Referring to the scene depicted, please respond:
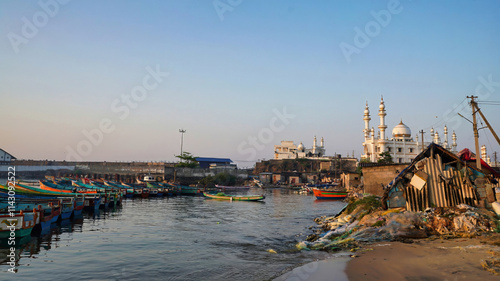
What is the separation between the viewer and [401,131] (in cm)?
6875

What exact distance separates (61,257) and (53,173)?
280 feet

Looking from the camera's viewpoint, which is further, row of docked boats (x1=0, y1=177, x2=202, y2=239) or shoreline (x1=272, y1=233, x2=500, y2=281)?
row of docked boats (x1=0, y1=177, x2=202, y2=239)

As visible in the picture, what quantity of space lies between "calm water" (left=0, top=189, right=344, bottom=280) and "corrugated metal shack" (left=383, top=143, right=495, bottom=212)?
578 cm

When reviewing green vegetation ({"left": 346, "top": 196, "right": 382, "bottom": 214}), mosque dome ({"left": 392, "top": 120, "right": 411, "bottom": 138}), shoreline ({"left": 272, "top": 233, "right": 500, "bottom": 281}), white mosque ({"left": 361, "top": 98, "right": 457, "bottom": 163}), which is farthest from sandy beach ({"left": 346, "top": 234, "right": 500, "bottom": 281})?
mosque dome ({"left": 392, "top": 120, "right": 411, "bottom": 138})

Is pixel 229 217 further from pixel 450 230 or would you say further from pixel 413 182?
pixel 450 230

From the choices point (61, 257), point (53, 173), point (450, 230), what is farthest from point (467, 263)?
point (53, 173)

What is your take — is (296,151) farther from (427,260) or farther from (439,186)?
(427,260)

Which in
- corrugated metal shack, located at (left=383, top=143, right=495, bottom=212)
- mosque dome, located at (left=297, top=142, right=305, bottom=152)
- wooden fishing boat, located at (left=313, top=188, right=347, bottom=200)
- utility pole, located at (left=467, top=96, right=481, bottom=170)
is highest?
mosque dome, located at (left=297, top=142, right=305, bottom=152)

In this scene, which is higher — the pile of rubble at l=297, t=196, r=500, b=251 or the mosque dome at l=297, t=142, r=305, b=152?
the mosque dome at l=297, t=142, r=305, b=152

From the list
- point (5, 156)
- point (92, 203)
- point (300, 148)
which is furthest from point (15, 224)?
point (300, 148)

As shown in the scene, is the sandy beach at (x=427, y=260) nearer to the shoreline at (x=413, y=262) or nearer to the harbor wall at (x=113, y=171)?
the shoreline at (x=413, y=262)

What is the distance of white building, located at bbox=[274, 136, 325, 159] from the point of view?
103356 mm

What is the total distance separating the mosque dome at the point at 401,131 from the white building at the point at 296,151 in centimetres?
3561

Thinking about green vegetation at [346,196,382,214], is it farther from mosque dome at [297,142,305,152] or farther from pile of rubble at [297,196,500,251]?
mosque dome at [297,142,305,152]
